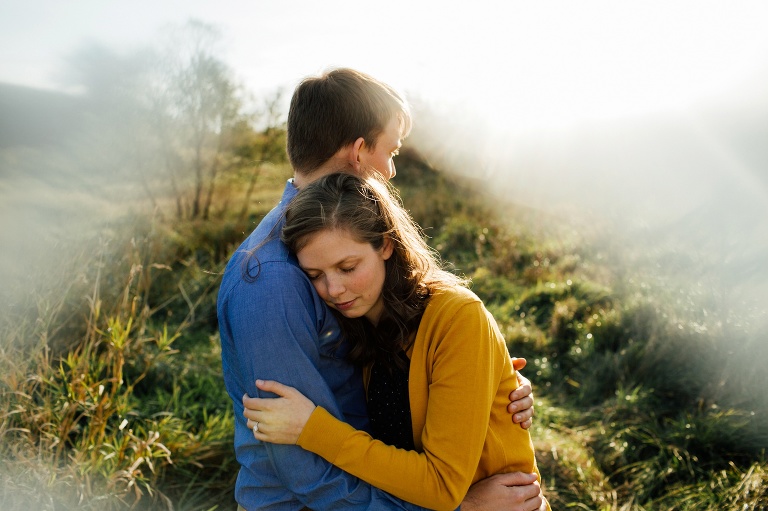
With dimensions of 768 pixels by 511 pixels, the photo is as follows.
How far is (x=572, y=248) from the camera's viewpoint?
693 cm

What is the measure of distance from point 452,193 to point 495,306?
4.62 meters

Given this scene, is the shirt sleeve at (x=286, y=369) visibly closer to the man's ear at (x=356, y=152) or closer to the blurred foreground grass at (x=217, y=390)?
the man's ear at (x=356, y=152)

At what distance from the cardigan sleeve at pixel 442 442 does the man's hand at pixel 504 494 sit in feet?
0.53

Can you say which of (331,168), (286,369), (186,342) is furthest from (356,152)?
(186,342)

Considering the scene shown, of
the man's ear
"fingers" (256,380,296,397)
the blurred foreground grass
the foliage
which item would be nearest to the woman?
"fingers" (256,380,296,397)

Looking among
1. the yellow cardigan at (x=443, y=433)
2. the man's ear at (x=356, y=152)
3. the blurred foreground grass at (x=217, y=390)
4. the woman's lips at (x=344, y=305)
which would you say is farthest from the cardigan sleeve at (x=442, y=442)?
the blurred foreground grass at (x=217, y=390)

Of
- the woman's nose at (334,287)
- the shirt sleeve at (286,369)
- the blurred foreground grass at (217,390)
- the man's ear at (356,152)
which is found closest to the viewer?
the shirt sleeve at (286,369)

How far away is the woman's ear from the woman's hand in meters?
0.48

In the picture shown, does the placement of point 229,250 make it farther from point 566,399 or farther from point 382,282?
point 382,282

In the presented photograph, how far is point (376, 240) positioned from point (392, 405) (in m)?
0.51

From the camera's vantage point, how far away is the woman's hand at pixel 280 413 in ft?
5.51

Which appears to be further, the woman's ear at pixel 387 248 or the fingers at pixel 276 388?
the woman's ear at pixel 387 248

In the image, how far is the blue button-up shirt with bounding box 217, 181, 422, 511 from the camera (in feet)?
5.49

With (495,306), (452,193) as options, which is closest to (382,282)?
(495,306)
